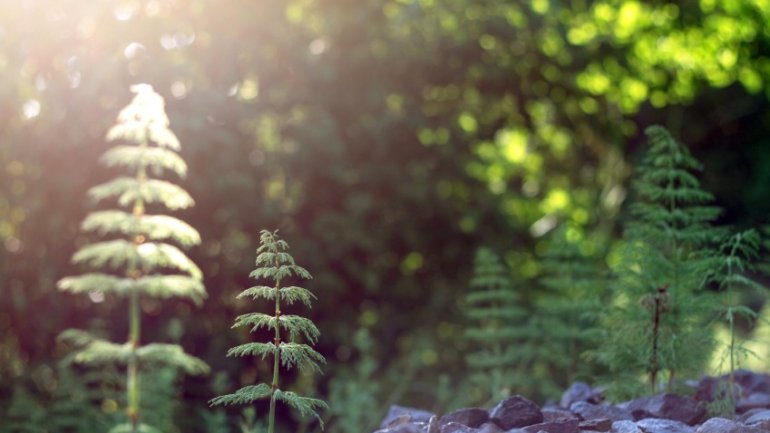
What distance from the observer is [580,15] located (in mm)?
9266

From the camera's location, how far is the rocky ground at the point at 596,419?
3.59 metres

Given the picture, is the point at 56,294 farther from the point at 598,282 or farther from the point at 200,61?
the point at 598,282

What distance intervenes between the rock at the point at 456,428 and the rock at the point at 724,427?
819 millimetres

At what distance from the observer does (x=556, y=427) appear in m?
3.61

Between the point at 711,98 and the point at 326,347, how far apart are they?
15.4 ft

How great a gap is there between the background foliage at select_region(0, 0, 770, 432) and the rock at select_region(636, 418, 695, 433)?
2.72 metres

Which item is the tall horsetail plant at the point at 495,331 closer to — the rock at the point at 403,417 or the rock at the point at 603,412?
the rock at the point at 403,417

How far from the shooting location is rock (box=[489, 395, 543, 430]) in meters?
3.82

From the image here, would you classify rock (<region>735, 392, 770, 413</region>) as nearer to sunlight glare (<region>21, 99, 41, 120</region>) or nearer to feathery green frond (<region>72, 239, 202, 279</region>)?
feathery green frond (<region>72, 239, 202, 279</region>)

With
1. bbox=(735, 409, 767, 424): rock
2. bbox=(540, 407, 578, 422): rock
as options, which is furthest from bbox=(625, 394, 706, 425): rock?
bbox=(540, 407, 578, 422): rock

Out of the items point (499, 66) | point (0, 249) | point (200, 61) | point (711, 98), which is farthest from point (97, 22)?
point (711, 98)

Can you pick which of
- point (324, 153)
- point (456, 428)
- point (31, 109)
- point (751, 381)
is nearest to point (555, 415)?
point (456, 428)

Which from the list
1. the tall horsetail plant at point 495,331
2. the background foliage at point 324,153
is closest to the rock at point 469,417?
the tall horsetail plant at point 495,331

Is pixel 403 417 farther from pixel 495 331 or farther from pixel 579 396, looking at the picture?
pixel 495 331
